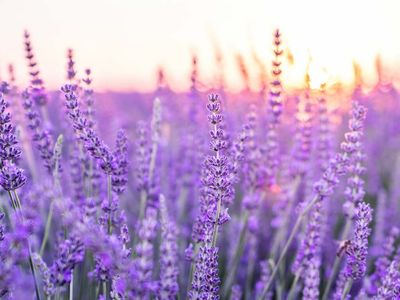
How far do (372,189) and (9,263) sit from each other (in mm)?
5626

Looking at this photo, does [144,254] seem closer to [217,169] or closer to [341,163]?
[217,169]

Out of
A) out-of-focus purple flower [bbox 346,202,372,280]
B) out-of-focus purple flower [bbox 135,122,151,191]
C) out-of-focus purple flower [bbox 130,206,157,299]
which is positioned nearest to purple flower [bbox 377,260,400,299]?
out-of-focus purple flower [bbox 346,202,372,280]

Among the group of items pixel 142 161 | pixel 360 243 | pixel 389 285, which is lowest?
pixel 389 285

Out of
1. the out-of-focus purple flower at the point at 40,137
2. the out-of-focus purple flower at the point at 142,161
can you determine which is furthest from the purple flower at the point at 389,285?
the out-of-focus purple flower at the point at 40,137

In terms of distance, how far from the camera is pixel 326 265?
4.29m

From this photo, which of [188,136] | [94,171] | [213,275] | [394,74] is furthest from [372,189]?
[213,275]

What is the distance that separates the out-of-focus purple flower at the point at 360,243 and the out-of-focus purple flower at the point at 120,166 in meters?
1.09

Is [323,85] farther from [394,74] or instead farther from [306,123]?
[394,74]

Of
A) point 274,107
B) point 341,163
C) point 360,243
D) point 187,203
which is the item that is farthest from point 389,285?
point 187,203

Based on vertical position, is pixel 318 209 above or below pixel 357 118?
below

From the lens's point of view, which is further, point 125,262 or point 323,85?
point 323,85

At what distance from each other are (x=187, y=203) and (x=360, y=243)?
9.97 ft

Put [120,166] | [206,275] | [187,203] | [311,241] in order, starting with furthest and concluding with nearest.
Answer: [187,203] < [311,241] < [120,166] < [206,275]

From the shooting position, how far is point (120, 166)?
233 centimetres
